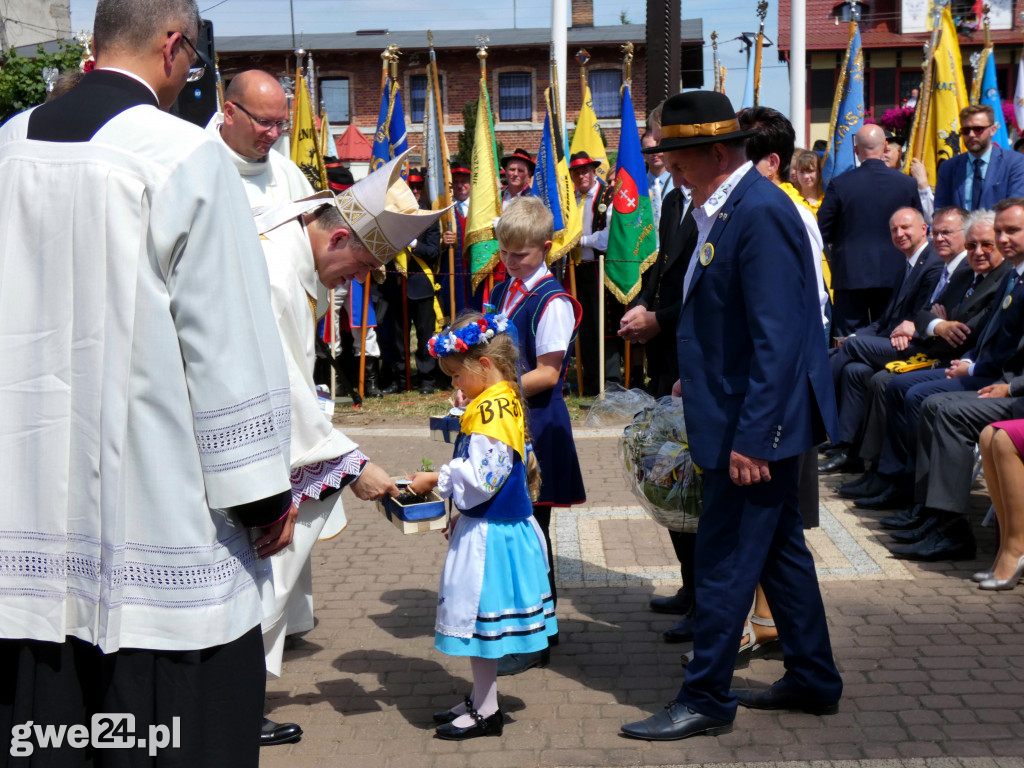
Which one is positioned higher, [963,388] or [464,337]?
[464,337]

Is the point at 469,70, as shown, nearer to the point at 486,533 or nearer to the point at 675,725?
the point at 486,533

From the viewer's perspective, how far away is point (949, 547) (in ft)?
19.8

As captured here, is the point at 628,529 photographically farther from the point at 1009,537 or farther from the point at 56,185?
the point at 56,185

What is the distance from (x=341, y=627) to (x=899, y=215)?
545cm

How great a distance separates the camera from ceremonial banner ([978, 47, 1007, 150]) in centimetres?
1119

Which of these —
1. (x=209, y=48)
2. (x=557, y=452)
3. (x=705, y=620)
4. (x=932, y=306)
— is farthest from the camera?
(x=932, y=306)

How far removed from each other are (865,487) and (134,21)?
20.1 feet

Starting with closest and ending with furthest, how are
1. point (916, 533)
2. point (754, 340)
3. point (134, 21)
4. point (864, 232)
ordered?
point (134, 21)
point (754, 340)
point (916, 533)
point (864, 232)

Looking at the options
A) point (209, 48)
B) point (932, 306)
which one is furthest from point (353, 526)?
point (932, 306)

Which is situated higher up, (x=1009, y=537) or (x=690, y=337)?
(x=690, y=337)

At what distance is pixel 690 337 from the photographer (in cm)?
394

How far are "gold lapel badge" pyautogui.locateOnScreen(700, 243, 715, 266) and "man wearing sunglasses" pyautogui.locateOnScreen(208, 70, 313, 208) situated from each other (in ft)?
6.59

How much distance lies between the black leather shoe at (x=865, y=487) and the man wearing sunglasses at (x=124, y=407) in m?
5.66

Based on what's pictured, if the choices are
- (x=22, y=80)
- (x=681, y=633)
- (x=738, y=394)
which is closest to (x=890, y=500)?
(x=681, y=633)
